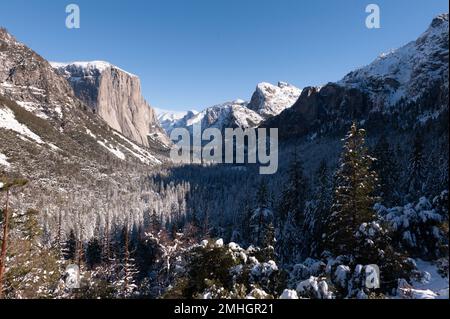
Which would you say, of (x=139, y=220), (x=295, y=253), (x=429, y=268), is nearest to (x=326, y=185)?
(x=295, y=253)

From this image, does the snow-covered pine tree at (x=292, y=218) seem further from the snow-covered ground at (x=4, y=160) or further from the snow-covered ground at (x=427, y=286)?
the snow-covered ground at (x=4, y=160)

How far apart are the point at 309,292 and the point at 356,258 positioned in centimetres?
568

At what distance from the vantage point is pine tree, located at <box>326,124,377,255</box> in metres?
16.8

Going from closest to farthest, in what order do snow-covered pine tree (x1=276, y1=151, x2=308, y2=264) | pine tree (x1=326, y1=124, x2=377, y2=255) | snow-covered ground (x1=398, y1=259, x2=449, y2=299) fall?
snow-covered ground (x1=398, y1=259, x2=449, y2=299) → pine tree (x1=326, y1=124, x2=377, y2=255) → snow-covered pine tree (x1=276, y1=151, x2=308, y2=264)

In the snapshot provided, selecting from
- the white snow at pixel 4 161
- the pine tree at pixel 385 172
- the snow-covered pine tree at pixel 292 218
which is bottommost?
the snow-covered pine tree at pixel 292 218

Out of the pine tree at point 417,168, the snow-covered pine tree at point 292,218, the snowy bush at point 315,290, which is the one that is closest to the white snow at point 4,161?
the snow-covered pine tree at point 292,218

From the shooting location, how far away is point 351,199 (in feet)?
56.5

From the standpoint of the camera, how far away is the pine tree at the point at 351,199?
16.8m

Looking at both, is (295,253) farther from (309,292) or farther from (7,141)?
(7,141)

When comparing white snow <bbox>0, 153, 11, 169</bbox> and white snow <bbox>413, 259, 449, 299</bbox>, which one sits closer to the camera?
white snow <bbox>413, 259, 449, 299</bbox>

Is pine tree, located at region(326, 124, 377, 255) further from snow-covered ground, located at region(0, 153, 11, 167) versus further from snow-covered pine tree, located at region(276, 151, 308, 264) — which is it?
snow-covered ground, located at region(0, 153, 11, 167)

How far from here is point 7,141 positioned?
191000 millimetres

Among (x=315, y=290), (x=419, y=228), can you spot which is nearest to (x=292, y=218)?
(x=419, y=228)

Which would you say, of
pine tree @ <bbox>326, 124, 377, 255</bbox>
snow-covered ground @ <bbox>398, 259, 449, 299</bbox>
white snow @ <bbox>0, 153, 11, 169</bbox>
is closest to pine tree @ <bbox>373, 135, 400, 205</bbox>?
pine tree @ <bbox>326, 124, 377, 255</bbox>
